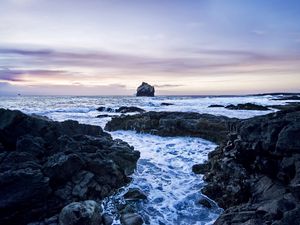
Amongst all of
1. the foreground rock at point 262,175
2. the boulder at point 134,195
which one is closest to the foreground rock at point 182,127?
the foreground rock at point 262,175

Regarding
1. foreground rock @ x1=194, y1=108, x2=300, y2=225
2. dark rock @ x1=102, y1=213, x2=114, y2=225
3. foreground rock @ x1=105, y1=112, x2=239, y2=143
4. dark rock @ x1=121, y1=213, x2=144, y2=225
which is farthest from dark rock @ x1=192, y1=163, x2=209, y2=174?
foreground rock @ x1=105, y1=112, x2=239, y2=143

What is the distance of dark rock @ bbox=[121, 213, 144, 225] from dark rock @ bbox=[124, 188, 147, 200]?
1.17 m

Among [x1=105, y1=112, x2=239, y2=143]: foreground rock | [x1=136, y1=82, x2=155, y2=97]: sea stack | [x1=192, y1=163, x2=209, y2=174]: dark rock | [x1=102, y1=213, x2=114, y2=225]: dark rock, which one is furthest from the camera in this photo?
[x1=136, y1=82, x2=155, y2=97]: sea stack

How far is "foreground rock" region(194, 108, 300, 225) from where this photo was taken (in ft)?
21.5

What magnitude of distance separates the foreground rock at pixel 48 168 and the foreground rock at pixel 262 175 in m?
3.67

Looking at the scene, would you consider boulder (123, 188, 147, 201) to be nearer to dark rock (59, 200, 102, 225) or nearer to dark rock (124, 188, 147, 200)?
dark rock (124, 188, 147, 200)

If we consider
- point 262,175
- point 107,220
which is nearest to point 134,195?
point 107,220

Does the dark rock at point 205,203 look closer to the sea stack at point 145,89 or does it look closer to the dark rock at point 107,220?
the dark rock at point 107,220

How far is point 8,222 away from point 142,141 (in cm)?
1134

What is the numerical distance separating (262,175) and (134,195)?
159 inches

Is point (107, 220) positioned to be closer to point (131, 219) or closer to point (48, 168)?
point (131, 219)

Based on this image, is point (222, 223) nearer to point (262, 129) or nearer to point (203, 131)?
point (262, 129)

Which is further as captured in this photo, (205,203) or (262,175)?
(205,203)

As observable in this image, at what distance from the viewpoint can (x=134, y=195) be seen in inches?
393
